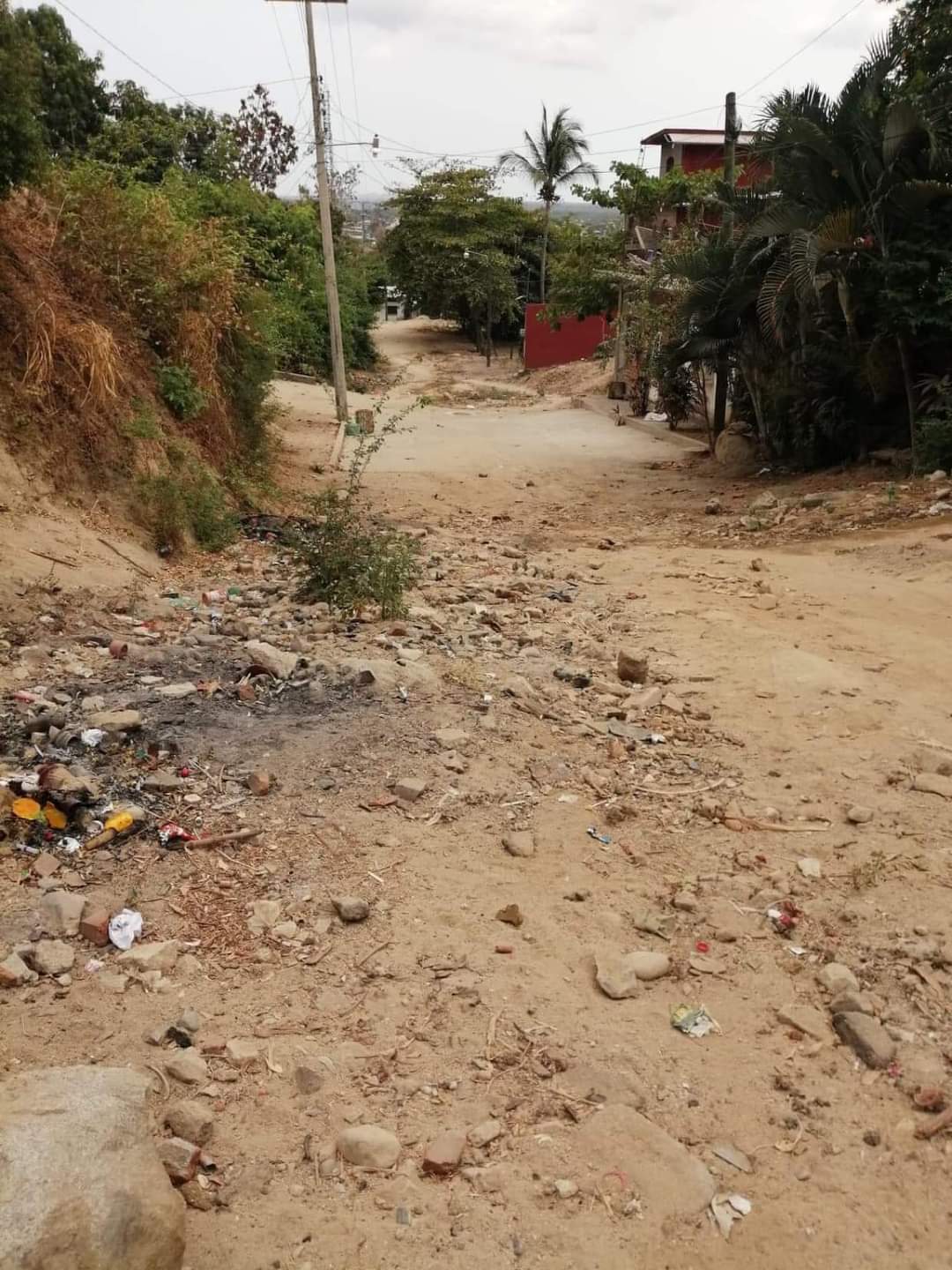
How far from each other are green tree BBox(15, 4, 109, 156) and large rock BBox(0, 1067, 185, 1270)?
24540 millimetres

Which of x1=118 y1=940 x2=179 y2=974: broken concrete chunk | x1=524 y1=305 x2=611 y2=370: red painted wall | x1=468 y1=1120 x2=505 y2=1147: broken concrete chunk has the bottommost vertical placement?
x1=468 y1=1120 x2=505 y2=1147: broken concrete chunk

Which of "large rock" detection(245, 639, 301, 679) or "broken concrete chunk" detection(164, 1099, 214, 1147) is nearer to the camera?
"broken concrete chunk" detection(164, 1099, 214, 1147)

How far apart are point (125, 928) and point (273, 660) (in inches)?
83.4

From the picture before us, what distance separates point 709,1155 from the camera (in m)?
2.41

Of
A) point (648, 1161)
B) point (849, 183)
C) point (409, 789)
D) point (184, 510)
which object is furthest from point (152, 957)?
point (849, 183)

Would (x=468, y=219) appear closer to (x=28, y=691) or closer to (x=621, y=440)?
(x=621, y=440)

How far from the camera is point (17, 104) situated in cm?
704

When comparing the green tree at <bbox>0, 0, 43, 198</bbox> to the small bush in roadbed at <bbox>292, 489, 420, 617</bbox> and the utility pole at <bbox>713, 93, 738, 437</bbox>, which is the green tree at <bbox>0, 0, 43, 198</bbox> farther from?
the utility pole at <bbox>713, 93, 738, 437</bbox>

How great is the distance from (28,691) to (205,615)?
1856mm

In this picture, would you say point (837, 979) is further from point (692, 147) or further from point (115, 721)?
point (692, 147)

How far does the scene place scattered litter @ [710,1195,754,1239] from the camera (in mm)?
2230

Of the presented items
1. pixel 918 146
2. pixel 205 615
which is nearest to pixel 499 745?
pixel 205 615

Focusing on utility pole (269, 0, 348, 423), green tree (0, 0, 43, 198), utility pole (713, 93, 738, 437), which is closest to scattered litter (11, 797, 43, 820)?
green tree (0, 0, 43, 198)

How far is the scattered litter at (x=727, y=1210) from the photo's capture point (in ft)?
7.32
